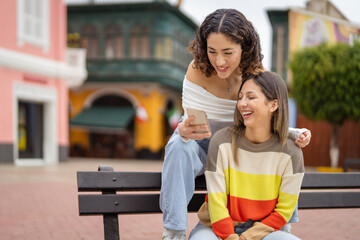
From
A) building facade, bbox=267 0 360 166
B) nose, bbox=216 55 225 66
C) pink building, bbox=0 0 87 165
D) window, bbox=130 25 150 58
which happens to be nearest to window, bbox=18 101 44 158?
pink building, bbox=0 0 87 165

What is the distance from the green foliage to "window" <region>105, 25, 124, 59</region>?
1077 cm

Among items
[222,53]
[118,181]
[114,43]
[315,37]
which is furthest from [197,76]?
[114,43]

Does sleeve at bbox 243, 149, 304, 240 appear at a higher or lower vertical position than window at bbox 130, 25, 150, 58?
lower

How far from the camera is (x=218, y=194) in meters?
2.18

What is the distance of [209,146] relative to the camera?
2270 mm

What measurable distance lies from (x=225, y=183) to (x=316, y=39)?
20.6 metres

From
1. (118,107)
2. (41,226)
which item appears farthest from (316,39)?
(41,226)

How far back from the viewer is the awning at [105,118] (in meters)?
22.8

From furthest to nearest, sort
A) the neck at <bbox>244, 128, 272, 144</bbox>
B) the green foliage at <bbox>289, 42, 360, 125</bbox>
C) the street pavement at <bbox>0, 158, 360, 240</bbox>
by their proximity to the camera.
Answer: the green foliage at <bbox>289, 42, 360, 125</bbox> < the street pavement at <bbox>0, 158, 360, 240</bbox> < the neck at <bbox>244, 128, 272, 144</bbox>

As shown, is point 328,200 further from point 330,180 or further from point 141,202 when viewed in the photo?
point 141,202

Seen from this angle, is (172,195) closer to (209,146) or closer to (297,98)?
(209,146)

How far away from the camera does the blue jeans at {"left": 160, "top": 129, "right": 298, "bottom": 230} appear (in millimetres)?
2062

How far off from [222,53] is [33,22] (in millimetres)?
15352

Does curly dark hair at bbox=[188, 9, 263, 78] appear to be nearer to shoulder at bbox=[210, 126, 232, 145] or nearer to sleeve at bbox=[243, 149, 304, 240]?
shoulder at bbox=[210, 126, 232, 145]
